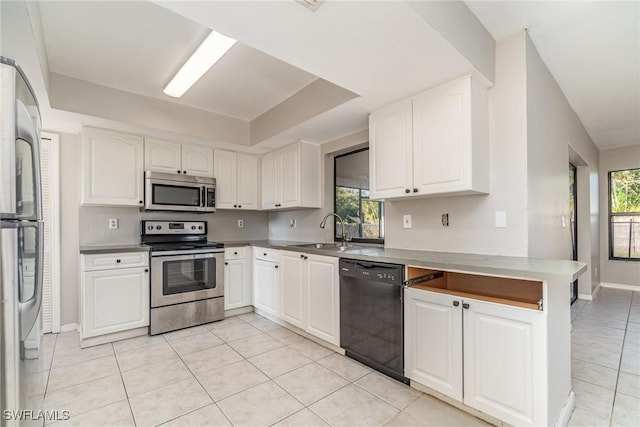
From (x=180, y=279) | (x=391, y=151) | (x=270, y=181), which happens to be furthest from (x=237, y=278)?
(x=391, y=151)

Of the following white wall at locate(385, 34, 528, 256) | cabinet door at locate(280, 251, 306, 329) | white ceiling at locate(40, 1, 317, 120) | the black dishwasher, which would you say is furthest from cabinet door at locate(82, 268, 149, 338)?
white wall at locate(385, 34, 528, 256)

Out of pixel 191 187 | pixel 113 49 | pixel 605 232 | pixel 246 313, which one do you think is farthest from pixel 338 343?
pixel 605 232

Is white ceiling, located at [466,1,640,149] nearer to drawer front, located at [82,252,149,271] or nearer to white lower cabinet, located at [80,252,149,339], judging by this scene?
drawer front, located at [82,252,149,271]

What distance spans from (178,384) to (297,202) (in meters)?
2.17

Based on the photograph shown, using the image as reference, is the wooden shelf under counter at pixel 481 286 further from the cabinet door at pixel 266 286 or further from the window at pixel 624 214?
the window at pixel 624 214

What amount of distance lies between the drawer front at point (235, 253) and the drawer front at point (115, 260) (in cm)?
85

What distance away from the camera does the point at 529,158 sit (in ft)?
6.87

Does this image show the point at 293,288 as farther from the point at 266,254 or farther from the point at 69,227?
the point at 69,227

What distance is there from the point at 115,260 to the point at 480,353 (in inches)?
124

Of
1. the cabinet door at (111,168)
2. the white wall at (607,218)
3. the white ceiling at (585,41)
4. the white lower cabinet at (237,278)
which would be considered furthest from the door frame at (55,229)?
the white wall at (607,218)

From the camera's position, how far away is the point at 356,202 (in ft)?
12.0

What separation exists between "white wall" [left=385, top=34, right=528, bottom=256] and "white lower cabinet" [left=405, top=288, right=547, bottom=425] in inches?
26.1

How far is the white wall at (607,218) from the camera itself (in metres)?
4.98

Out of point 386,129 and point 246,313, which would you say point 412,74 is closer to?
point 386,129
